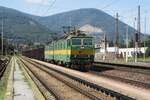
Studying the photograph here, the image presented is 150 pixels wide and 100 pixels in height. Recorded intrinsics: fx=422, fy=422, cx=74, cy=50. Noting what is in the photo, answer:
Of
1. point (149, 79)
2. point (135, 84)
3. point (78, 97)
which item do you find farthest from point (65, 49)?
point (78, 97)

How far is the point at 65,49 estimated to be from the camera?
38.0 m

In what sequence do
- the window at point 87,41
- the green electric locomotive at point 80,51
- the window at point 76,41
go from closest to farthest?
the green electric locomotive at point 80,51 < the window at point 76,41 < the window at point 87,41

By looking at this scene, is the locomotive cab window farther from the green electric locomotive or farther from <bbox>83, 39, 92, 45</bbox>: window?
<bbox>83, 39, 92, 45</bbox>: window

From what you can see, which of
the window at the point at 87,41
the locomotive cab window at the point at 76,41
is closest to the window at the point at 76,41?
the locomotive cab window at the point at 76,41

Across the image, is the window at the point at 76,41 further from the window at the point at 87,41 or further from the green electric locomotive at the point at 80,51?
the window at the point at 87,41

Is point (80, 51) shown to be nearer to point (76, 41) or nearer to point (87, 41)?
point (76, 41)

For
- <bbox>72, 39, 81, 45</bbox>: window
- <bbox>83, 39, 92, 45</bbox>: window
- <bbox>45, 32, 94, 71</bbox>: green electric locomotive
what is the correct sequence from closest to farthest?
<bbox>45, 32, 94, 71</bbox>: green electric locomotive, <bbox>72, 39, 81, 45</bbox>: window, <bbox>83, 39, 92, 45</bbox>: window

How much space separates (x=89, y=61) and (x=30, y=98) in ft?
62.7

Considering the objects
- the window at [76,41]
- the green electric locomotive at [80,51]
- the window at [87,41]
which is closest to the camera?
the green electric locomotive at [80,51]

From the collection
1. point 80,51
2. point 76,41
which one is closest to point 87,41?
point 76,41

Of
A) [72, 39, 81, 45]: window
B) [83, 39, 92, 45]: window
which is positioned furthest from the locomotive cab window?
[83, 39, 92, 45]: window

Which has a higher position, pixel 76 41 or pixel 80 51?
pixel 76 41

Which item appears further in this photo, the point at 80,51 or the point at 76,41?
the point at 76,41

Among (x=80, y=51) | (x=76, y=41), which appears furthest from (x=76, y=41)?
(x=80, y=51)
